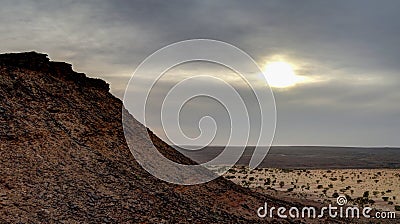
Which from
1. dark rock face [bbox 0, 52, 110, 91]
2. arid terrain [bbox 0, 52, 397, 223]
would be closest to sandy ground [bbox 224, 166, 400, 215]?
arid terrain [bbox 0, 52, 397, 223]

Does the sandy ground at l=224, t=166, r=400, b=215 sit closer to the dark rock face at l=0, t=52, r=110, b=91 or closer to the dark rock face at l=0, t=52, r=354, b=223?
the dark rock face at l=0, t=52, r=354, b=223

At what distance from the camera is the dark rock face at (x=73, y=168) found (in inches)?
404

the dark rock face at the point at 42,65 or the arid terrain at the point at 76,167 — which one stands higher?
the dark rock face at the point at 42,65

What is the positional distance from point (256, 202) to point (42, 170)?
21.2ft

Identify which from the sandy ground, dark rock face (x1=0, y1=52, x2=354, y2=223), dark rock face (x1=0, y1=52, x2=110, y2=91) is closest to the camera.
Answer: dark rock face (x1=0, y1=52, x2=354, y2=223)

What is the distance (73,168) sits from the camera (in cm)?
1173

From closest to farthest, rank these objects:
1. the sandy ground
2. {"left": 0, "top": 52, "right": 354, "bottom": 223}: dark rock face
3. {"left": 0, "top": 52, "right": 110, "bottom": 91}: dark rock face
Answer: {"left": 0, "top": 52, "right": 354, "bottom": 223}: dark rock face < {"left": 0, "top": 52, "right": 110, "bottom": 91}: dark rock face < the sandy ground

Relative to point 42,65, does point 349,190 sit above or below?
→ below

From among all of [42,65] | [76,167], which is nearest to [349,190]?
[42,65]

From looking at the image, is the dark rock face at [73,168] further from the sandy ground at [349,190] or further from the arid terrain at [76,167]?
the sandy ground at [349,190]

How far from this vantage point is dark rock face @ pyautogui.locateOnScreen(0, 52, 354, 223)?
10.3 m

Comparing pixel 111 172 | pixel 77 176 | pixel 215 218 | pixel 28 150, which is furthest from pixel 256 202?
pixel 28 150

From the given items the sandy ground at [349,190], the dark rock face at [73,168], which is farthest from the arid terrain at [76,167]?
the sandy ground at [349,190]

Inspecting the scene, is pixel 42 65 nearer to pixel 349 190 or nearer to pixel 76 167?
pixel 76 167
